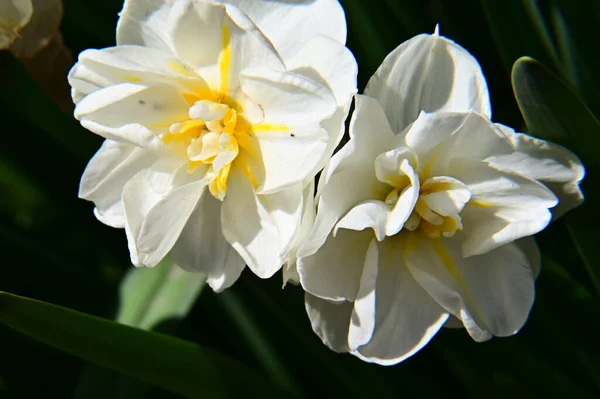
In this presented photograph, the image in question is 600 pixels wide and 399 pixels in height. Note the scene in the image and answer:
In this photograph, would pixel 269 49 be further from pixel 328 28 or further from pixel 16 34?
pixel 16 34

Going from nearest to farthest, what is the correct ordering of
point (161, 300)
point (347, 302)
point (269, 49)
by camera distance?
point (269, 49) < point (347, 302) < point (161, 300)

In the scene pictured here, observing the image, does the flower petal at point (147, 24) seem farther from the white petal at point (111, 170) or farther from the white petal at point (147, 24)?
the white petal at point (111, 170)

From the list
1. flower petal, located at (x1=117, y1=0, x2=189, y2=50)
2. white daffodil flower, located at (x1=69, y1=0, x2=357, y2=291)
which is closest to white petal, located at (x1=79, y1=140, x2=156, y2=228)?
white daffodil flower, located at (x1=69, y1=0, x2=357, y2=291)

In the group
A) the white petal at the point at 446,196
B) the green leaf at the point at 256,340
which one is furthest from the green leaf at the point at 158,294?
the white petal at the point at 446,196

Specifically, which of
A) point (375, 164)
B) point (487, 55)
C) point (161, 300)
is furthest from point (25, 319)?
point (487, 55)

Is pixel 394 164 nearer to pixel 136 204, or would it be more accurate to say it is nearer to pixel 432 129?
pixel 432 129
